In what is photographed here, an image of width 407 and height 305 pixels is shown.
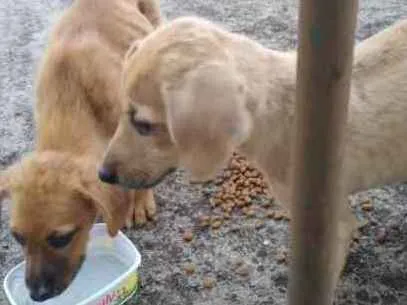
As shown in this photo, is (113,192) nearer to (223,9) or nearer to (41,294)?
(41,294)

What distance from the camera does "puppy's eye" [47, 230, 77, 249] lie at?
2348mm

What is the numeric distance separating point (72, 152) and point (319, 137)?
127 cm

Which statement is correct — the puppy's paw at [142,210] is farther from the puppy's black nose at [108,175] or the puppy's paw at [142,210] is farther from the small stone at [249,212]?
the puppy's black nose at [108,175]

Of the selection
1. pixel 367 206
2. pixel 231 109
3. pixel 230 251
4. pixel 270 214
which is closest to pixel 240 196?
pixel 270 214

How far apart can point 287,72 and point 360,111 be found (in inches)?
9.8

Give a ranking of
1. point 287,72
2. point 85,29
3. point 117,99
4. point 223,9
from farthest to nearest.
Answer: point 223,9 < point 85,29 < point 117,99 < point 287,72

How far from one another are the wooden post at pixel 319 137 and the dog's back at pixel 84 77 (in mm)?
1135

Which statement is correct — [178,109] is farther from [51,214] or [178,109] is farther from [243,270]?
[243,270]

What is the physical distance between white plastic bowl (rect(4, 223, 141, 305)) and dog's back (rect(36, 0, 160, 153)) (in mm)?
331

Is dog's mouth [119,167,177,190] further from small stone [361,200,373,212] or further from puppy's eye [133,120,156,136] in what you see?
small stone [361,200,373,212]

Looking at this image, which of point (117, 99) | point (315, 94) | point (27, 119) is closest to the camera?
point (315, 94)

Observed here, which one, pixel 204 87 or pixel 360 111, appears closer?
pixel 204 87

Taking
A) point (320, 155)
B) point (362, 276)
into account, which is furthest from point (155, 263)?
point (320, 155)

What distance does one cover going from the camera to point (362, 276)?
269 cm
